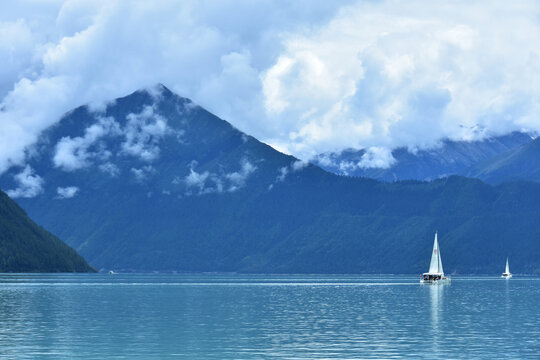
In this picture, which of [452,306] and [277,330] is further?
[452,306]

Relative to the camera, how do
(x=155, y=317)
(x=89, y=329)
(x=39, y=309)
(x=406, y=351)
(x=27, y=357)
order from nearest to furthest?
(x=27, y=357), (x=406, y=351), (x=89, y=329), (x=155, y=317), (x=39, y=309)

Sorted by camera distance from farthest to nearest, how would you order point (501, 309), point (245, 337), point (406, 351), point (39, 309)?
point (501, 309)
point (39, 309)
point (245, 337)
point (406, 351)

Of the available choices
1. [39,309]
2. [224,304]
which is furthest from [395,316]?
[39,309]

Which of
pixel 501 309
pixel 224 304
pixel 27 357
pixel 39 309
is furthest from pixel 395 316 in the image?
pixel 27 357

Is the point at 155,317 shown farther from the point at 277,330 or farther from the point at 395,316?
the point at 395,316

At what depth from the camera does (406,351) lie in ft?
349

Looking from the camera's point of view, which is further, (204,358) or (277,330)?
(277,330)

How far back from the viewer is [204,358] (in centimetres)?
9919

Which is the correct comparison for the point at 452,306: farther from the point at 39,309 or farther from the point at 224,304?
the point at 39,309

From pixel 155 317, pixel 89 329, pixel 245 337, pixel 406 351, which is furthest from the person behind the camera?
pixel 155 317

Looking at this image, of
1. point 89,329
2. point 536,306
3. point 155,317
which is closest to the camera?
point 89,329

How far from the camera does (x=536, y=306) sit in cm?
19925

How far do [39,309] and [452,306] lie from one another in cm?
8447

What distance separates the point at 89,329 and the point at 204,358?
118 ft
